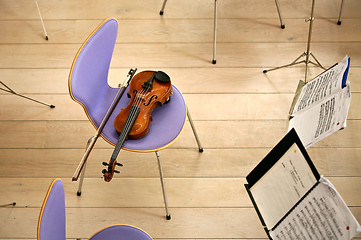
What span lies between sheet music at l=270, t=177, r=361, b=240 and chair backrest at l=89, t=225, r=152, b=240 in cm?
49

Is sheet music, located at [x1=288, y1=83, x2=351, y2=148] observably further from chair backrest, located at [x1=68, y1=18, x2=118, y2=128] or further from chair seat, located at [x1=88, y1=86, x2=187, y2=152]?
chair backrest, located at [x1=68, y1=18, x2=118, y2=128]

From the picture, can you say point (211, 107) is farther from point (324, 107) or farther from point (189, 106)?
point (324, 107)

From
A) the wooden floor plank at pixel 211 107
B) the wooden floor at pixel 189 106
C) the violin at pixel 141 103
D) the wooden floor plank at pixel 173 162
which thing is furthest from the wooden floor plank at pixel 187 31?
the violin at pixel 141 103

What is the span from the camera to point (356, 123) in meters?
2.29

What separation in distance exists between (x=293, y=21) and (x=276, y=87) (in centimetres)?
55

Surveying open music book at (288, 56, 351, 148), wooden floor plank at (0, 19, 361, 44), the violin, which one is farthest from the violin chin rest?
wooden floor plank at (0, 19, 361, 44)

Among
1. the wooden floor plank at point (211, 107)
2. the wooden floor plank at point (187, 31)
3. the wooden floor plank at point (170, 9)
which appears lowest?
the wooden floor plank at point (211, 107)

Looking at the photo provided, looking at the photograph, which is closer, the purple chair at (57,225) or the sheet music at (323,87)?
the purple chair at (57,225)

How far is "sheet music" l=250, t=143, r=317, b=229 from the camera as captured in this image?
1.32 metres

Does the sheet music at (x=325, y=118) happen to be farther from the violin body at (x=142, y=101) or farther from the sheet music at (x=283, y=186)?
the violin body at (x=142, y=101)

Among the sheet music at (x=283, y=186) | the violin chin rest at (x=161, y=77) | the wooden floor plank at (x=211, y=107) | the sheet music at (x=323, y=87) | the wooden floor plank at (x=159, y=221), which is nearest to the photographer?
the sheet music at (x=283, y=186)

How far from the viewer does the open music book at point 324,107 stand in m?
1.41

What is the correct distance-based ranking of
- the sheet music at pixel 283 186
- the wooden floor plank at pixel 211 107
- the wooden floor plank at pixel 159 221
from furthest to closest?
the wooden floor plank at pixel 211 107, the wooden floor plank at pixel 159 221, the sheet music at pixel 283 186

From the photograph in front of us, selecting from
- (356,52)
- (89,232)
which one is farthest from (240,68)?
(89,232)
